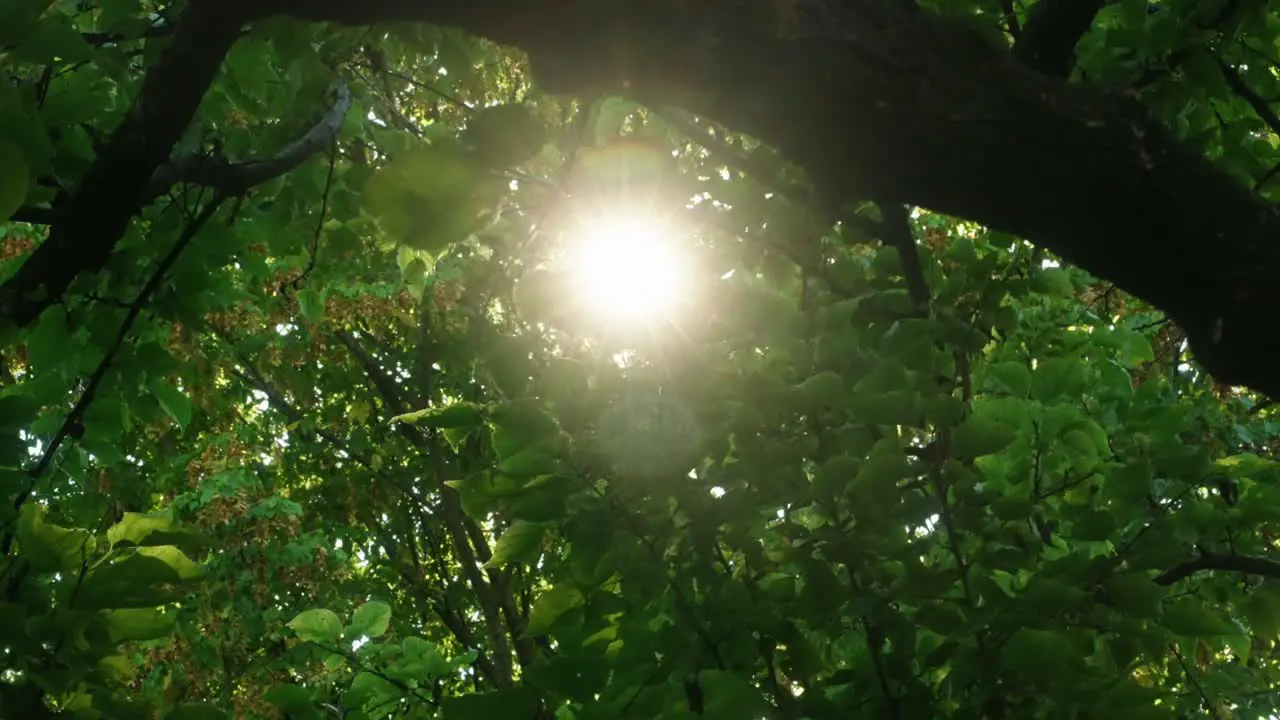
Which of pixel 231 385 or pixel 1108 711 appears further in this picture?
pixel 231 385

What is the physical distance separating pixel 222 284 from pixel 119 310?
1.03 ft

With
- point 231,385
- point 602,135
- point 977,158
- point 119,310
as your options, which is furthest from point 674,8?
point 231,385

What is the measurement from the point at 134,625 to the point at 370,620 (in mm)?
1450

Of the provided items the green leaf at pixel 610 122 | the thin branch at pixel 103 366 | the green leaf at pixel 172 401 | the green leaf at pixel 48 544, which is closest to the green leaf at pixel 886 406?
the green leaf at pixel 610 122

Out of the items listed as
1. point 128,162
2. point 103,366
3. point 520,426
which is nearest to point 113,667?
point 103,366

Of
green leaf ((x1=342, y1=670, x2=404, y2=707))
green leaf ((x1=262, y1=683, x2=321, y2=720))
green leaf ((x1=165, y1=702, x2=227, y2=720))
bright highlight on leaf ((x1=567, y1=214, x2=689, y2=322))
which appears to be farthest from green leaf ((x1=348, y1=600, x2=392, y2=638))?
bright highlight on leaf ((x1=567, y1=214, x2=689, y2=322))

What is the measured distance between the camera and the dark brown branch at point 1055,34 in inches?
70.3

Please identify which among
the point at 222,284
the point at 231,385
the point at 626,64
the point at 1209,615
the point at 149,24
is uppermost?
the point at 231,385

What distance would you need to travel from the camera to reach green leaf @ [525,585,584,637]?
2230 millimetres

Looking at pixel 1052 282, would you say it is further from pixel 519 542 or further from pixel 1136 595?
pixel 519 542

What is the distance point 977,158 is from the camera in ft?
5.08

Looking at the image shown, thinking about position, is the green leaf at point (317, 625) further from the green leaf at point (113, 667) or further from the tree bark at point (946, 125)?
the tree bark at point (946, 125)

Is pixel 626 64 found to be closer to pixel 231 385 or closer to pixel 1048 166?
pixel 1048 166

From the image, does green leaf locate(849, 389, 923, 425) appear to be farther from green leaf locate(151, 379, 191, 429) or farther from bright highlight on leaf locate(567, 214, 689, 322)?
green leaf locate(151, 379, 191, 429)
